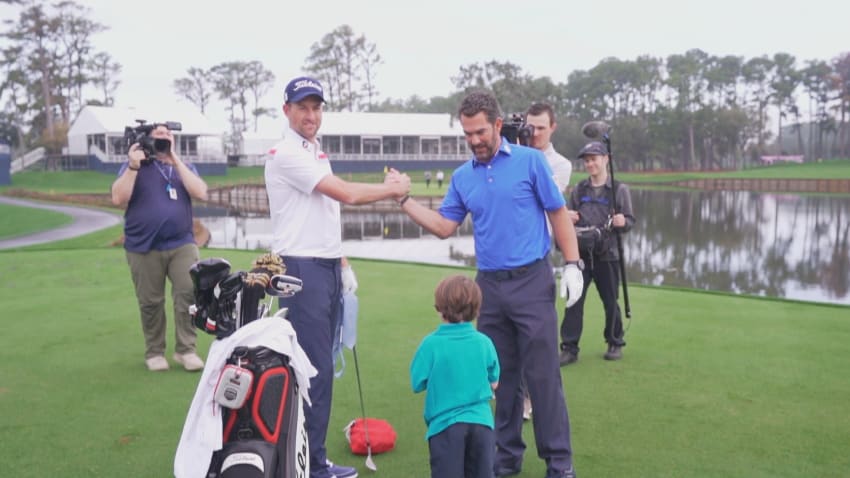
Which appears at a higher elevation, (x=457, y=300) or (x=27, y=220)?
(x=457, y=300)

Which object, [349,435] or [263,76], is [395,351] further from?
[263,76]

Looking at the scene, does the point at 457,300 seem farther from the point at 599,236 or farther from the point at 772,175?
the point at 772,175

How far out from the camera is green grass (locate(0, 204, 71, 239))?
2272 centimetres

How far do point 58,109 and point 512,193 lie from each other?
76.6 m

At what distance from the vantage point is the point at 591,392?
17.1 feet

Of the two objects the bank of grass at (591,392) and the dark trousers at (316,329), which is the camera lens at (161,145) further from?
the dark trousers at (316,329)

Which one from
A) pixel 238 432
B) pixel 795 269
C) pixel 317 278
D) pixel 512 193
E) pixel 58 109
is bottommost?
pixel 795 269

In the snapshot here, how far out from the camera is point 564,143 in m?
77.1

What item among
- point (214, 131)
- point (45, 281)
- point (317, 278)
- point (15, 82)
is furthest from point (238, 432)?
point (15, 82)

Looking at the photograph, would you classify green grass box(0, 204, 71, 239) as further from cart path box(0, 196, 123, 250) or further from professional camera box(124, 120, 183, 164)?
professional camera box(124, 120, 183, 164)

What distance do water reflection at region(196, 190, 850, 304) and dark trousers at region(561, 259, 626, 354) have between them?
23.6ft

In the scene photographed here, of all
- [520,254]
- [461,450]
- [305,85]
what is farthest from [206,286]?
[520,254]

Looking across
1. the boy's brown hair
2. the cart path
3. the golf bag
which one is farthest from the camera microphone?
the cart path

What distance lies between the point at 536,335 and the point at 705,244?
1853 cm
